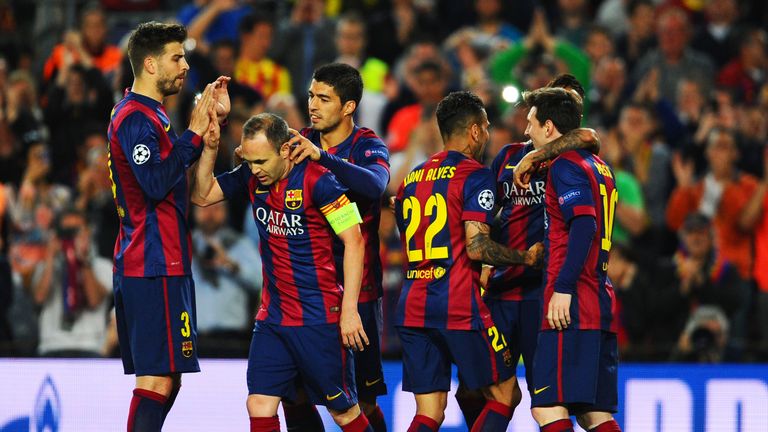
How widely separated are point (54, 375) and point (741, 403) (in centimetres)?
454

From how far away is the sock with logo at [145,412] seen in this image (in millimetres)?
6478

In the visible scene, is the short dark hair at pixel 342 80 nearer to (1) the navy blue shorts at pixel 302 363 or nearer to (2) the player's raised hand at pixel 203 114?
(2) the player's raised hand at pixel 203 114

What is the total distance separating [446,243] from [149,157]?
164 centimetres

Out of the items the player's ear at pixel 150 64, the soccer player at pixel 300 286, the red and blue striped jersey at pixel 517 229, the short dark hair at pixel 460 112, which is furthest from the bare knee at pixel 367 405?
the player's ear at pixel 150 64

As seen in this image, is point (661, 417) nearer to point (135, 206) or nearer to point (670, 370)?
point (670, 370)

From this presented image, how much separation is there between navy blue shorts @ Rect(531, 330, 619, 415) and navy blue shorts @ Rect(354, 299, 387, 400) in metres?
0.99

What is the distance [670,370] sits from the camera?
8.26 m

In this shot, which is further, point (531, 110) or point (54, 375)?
point (54, 375)

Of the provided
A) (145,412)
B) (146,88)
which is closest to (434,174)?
(146,88)

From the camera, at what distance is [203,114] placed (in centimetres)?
662

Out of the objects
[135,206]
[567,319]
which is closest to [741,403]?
[567,319]

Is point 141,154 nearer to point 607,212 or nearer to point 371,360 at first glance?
point 371,360

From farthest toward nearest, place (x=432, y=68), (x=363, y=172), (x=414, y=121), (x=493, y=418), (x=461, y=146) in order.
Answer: (x=414, y=121) < (x=432, y=68) < (x=461, y=146) < (x=493, y=418) < (x=363, y=172)

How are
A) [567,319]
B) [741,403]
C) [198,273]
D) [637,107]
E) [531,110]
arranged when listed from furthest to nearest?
[637,107] → [198,273] → [741,403] → [531,110] → [567,319]
